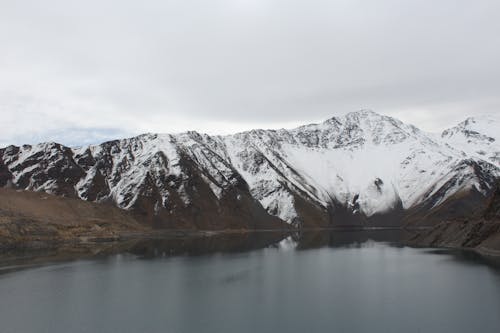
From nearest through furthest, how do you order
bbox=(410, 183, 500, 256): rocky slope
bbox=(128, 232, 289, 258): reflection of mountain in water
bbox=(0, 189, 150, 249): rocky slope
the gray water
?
the gray water
bbox=(410, 183, 500, 256): rocky slope
bbox=(128, 232, 289, 258): reflection of mountain in water
bbox=(0, 189, 150, 249): rocky slope

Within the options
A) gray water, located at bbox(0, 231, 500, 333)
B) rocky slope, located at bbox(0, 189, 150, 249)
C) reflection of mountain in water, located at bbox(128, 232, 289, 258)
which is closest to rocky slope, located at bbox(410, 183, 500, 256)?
gray water, located at bbox(0, 231, 500, 333)

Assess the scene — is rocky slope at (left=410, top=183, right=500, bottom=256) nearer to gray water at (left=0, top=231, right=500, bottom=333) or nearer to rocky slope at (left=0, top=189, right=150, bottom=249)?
gray water at (left=0, top=231, right=500, bottom=333)

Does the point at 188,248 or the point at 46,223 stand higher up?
the point at 46,223

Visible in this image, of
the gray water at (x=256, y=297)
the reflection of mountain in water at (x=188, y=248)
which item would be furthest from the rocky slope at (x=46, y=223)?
the gray water at (x=256, y=297)

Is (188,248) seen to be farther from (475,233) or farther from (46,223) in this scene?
(475,233)

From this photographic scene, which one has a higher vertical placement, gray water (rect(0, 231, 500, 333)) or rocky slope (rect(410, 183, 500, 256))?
rocky slope (rect(410, 183, 500, 256))

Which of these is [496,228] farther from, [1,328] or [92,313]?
[1,328]

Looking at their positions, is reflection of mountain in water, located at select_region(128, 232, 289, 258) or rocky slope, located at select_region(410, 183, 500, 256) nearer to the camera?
rocky slope, located at select_region(410, 183, 500, 256)

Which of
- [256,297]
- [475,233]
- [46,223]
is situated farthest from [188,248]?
[256,297]

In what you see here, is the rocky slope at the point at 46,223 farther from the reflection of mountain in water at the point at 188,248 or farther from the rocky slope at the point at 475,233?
the rocky slope at the point at 475,233
